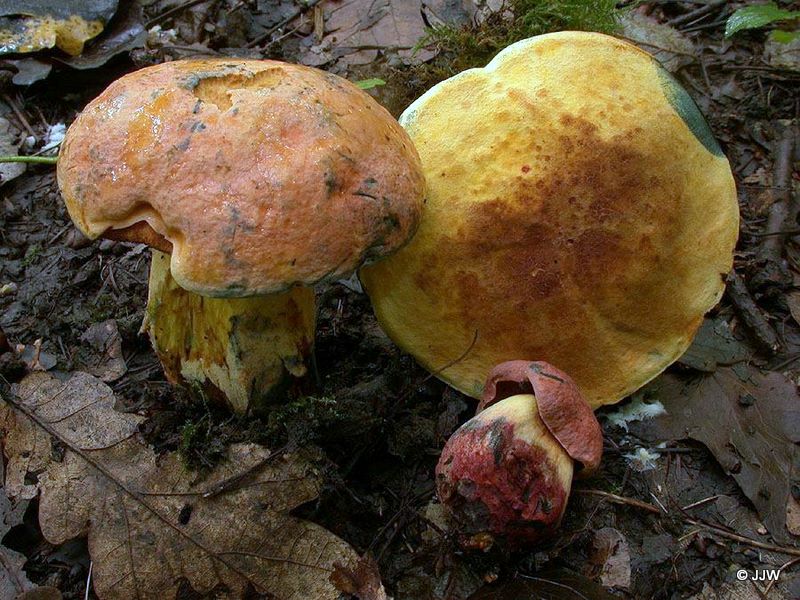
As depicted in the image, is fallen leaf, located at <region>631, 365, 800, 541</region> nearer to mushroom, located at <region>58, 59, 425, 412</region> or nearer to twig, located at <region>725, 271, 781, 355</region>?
twig, located at <region>725, 271, 781, 355</region>

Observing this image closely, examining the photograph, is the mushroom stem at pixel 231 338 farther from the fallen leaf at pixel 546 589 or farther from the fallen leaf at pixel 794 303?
the fallen leaf at pixel 794 303

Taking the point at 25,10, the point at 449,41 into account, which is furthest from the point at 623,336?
the point at 25,10

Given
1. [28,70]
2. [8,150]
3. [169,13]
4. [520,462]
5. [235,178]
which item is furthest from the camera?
[169,13]

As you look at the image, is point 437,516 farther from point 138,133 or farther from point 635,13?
point 635,13

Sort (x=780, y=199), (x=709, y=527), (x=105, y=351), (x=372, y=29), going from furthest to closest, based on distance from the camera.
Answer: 1. (x=372, y=29)
2. (x=780, y=199)
3. (x=105, y=351)
4. (x=709, y=527)

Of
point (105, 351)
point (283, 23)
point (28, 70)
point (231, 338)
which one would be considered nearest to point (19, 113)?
point (28, 70)

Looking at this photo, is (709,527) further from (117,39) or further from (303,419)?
(117,39)
